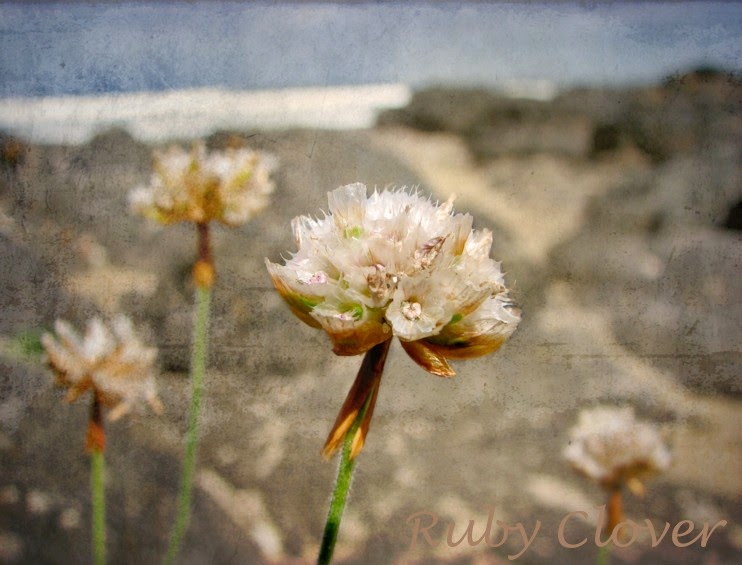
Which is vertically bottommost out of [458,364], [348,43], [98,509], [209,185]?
[98,509]

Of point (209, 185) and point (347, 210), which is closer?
point (347, 210)

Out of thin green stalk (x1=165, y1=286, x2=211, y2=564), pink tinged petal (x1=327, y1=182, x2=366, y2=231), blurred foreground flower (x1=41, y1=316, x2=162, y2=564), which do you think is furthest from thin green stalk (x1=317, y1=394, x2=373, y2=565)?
blurred foreground flower (x1=41, y1=316, x2=162, y2=564)

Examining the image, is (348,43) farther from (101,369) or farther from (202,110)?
(101,369)

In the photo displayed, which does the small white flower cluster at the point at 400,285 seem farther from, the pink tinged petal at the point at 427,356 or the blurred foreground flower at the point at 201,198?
the blurred foreground flower at the point at 201,198

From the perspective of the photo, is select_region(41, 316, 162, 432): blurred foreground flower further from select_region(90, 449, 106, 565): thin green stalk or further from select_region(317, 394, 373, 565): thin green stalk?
select_region(317, 394, 373, 565): thin green stalk

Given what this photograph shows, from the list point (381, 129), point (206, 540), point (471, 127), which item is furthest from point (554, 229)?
point (206, 540)

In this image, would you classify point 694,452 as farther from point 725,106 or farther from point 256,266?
point 256,266

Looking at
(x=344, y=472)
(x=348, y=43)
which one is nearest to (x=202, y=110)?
(x=348, y=43)

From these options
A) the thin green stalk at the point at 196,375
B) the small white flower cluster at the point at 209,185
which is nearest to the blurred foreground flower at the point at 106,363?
the thin green stalk at the point at 196,375
